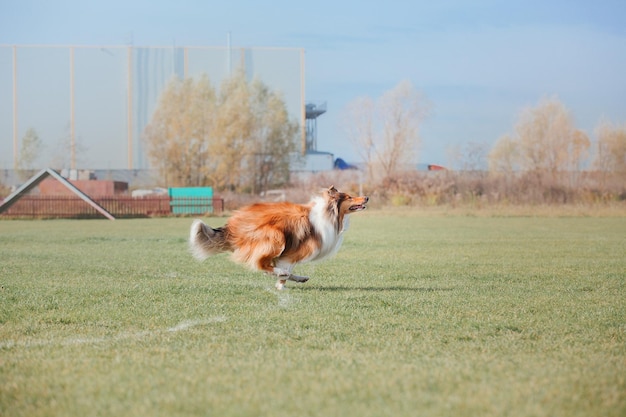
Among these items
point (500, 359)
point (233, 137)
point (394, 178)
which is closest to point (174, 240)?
point (500, 359)

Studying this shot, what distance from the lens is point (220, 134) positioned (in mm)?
48250

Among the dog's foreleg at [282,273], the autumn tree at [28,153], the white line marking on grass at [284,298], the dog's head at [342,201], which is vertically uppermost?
the autumn tree at [28,153]

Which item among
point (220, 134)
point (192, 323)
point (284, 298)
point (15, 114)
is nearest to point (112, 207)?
point (220, 134)

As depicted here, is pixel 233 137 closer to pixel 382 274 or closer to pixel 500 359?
pixel 382 274

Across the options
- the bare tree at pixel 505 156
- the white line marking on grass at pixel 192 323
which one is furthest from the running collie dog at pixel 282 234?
the bare tree at pixel 505 156

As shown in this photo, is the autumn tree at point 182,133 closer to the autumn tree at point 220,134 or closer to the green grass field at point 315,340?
the autumn tree at point 220,134

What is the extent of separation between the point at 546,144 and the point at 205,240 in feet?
132

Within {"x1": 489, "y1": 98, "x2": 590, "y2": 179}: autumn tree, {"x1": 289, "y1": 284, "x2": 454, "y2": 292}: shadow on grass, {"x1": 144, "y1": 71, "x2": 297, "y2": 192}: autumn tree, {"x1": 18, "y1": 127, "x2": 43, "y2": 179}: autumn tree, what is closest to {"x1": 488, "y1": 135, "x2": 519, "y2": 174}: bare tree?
{"x1": 489, "y1": 98, "x2": 590, "y2": 179}: autumn tree

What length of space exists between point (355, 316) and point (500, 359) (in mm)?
2112

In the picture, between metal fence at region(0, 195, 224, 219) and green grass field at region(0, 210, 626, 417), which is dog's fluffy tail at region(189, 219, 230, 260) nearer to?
green grass field at region(0, 210, 626, 417)

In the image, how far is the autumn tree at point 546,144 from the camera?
150 ft

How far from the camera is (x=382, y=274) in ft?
37.3

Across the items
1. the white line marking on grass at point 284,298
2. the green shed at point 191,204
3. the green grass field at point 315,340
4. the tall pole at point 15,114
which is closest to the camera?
the green grass field at point 315,340

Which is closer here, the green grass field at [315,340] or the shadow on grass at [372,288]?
the green grass field at [315,340]
